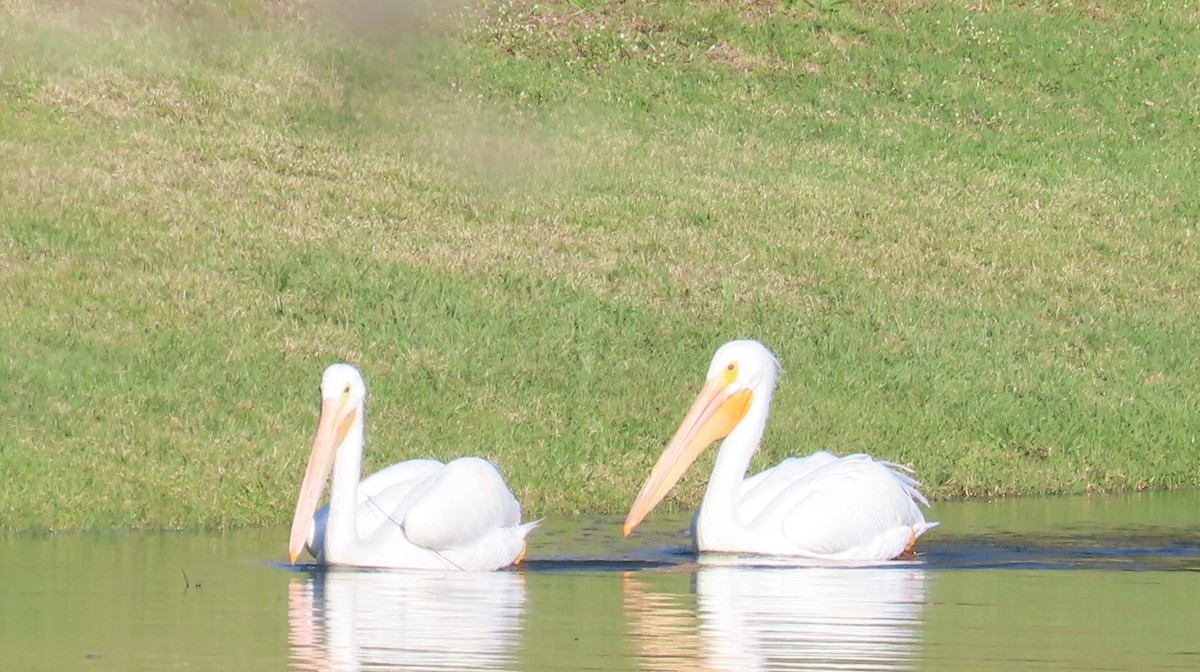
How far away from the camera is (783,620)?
29.9ft

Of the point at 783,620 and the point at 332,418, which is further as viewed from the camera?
the point at 332,418

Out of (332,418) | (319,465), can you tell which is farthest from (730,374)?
(319,465)

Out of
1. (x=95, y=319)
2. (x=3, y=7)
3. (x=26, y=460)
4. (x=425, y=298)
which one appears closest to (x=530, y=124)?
(x=3, y=7)

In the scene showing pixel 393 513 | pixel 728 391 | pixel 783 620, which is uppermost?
pixel 728 391

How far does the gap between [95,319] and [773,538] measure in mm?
5911

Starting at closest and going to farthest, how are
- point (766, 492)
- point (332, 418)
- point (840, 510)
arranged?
point (332, 418) → point (840, 510) → point (766, 492)

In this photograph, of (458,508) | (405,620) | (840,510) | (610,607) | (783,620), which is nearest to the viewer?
(405,620)

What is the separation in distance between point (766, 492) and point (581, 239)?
8419mm

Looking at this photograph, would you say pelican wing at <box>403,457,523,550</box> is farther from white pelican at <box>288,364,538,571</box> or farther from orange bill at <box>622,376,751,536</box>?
orange bill at <box>622,376,751,536</box>

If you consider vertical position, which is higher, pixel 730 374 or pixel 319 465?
pixel 730 374

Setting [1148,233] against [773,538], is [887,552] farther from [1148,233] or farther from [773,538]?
[1148,233]

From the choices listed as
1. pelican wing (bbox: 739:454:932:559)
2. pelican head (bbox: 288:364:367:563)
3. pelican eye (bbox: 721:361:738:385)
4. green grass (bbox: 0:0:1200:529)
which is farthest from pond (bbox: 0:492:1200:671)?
green grass (bbox: 0:0:1200:529)

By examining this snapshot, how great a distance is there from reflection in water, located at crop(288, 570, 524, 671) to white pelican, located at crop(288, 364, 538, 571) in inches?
3.6

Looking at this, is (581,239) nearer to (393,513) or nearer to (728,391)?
(728,391)
